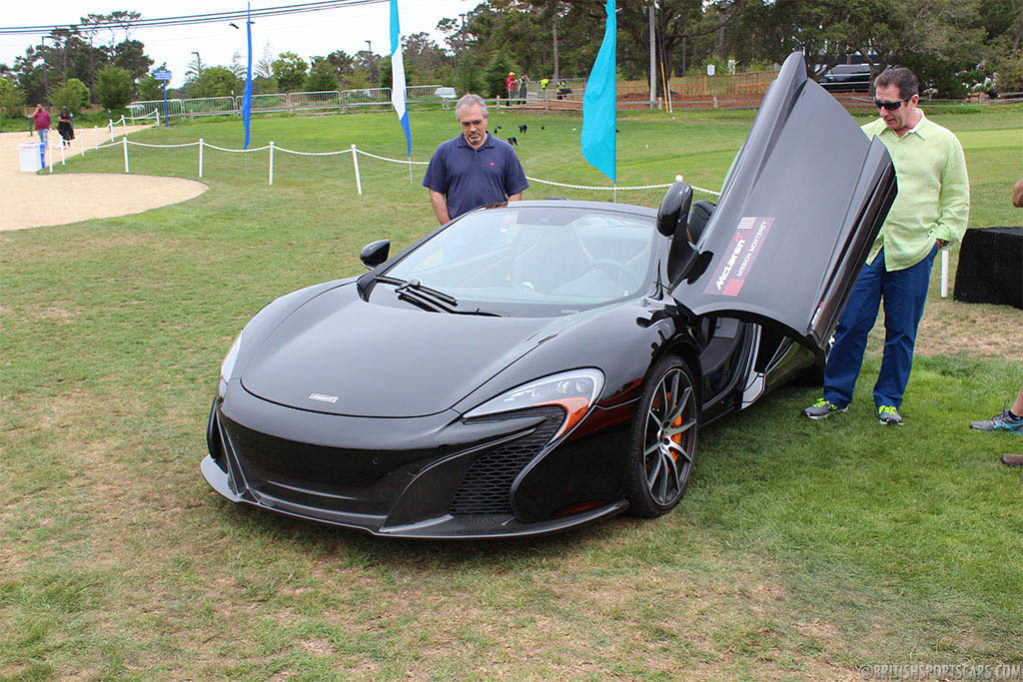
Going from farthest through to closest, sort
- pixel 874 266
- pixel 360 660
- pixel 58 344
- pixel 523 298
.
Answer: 1. pixel 58 344
2. pixel 874 266
3. pixel 523 298
4. pixel 360 660

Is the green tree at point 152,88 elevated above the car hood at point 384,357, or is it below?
above

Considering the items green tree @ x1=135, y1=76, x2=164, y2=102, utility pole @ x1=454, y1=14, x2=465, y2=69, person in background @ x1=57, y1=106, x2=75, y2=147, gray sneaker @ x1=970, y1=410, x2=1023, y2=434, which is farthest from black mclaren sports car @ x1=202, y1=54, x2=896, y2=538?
utility pole @ x1=454, y1=14, x2=465, y2=69

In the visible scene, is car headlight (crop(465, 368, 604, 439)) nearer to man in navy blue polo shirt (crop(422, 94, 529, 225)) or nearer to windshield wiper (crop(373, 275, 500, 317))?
windshield wiper (crop(373, 275, 500, 317))

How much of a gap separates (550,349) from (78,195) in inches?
681

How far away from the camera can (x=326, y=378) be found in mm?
3701

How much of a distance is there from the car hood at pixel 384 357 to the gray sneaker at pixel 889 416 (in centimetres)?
227

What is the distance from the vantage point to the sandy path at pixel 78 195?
1501cm

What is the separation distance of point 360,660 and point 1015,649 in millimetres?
2090

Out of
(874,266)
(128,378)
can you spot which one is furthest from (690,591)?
(128,378)

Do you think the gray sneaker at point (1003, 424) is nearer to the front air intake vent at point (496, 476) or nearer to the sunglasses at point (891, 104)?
the sunglasses at point (891, 104)

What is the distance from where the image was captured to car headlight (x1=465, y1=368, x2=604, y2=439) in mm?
3432

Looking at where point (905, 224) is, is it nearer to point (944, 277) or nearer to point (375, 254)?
point (375, 254)

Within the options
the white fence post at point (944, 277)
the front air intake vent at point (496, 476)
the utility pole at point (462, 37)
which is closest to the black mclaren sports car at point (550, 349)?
the front air intake vent at point (496, 476)

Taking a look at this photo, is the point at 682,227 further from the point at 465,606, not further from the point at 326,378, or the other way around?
the point at 465,606
